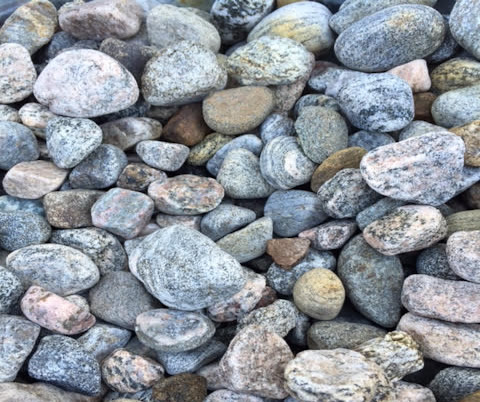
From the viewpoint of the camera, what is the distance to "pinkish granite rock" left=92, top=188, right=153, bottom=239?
130cm

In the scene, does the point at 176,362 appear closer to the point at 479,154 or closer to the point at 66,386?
the point at 66,386

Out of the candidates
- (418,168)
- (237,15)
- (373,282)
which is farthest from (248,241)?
(237,15)

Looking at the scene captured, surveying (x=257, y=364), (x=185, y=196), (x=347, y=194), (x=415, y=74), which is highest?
(x=415, y=74)

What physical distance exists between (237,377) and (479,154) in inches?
28.8

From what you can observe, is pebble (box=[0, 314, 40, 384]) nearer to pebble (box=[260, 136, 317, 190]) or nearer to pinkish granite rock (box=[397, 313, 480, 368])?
pebble (box=[260, 136, 317, 190])

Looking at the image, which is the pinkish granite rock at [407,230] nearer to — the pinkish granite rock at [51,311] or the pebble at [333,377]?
the pebble at [333,377]

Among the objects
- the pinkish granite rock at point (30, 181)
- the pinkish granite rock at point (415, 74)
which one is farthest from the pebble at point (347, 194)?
the pinkish granite rock at point (30, 181)

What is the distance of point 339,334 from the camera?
3.67 ft

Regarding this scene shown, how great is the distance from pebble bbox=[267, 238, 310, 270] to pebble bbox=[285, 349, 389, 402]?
29 centimetres

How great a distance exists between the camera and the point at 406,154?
116cm

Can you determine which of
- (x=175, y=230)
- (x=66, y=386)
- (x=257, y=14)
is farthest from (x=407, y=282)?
(x=257, y=14)

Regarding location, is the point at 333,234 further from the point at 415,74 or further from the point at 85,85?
the point at 85,85

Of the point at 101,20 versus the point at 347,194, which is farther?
the point at 101,20

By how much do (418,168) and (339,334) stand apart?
0.40 metres
